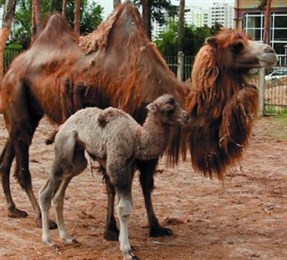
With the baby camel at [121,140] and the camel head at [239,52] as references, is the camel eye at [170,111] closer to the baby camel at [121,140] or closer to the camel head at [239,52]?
the baby camel at [121,140]

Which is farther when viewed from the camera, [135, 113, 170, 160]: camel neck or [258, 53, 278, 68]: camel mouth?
[258, 53, 278, 68]: camel mouth

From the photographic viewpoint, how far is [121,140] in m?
5.59

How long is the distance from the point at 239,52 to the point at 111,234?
1986 mm

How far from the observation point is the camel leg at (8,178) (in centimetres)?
732

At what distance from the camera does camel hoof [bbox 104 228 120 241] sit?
20.8ft

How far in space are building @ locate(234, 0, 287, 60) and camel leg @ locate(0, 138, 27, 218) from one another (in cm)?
3715

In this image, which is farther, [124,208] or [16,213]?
[16,213]

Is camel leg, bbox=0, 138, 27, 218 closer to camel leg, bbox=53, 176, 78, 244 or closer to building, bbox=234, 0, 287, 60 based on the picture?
camel leg, bbox=53, 176, 78, 244

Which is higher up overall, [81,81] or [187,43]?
[187,43]

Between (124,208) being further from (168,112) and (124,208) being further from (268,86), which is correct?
(268,86)

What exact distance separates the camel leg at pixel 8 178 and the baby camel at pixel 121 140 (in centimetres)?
158

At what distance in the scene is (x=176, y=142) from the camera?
6383 millimetres

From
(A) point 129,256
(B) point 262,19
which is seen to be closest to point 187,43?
(B) point 262,19

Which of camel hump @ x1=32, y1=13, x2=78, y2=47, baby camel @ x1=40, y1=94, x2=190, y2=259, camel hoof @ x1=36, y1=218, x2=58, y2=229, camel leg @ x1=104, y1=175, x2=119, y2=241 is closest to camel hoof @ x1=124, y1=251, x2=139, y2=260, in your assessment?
baby camel @ x1=40, y1=94, x2=190, y2=259
